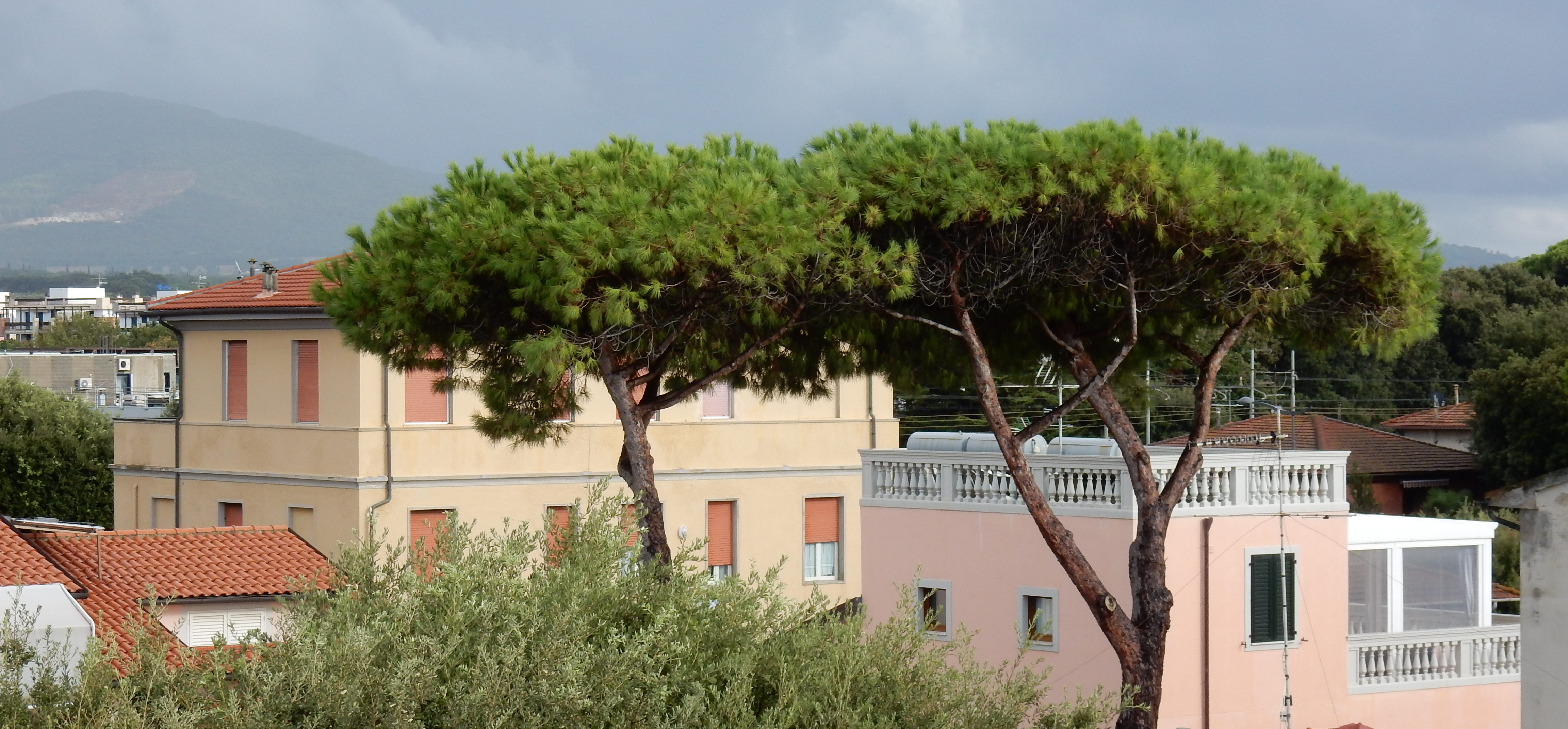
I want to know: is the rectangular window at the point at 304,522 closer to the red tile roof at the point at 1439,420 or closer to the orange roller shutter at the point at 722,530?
the orange roller shutter at the point at 722,530

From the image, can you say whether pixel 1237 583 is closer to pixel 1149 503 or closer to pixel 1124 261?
pixel 1149 503

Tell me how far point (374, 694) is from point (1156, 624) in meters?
11.1

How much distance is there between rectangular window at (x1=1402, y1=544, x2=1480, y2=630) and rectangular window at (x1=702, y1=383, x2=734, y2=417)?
13.3 meters

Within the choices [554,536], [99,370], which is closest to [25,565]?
[554,536]

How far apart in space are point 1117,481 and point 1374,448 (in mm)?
36458

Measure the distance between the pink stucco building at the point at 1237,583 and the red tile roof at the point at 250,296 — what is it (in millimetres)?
13028

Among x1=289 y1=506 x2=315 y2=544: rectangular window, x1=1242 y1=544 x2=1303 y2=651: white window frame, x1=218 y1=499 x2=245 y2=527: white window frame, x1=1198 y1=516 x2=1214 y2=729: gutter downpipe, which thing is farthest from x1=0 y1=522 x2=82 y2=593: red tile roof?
x1=1242 y1=544 x2=1303 y2=651: white window frame

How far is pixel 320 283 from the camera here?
18500mm

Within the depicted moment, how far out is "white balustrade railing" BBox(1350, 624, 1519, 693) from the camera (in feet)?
71.2

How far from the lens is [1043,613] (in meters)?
20.8

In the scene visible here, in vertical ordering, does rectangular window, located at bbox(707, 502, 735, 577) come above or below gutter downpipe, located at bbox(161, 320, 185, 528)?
below

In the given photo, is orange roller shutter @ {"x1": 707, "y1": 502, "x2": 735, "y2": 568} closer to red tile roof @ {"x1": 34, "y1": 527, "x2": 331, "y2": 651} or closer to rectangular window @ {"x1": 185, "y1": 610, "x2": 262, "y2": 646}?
red tile roof @ {"x1": 34, "y1": 527, "x2": 331, "y2": 651}

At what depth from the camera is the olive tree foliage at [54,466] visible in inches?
1718

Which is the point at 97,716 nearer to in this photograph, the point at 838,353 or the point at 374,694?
the point at 374,694
